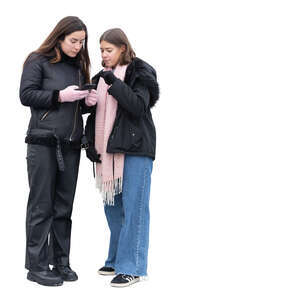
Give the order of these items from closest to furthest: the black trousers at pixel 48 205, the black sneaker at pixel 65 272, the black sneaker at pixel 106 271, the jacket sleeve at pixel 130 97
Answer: the jacket sleeve at pixel 130 97 < the black trousers at pixel 48 205 < the black sneaker at pixel 65 272 < the black sneaker at pixel 106 271

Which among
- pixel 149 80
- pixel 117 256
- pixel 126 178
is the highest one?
pixel 149 80

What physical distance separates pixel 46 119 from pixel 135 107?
1.95 feet

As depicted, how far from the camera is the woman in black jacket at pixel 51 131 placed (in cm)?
531

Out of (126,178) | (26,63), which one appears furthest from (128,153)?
(26,63)

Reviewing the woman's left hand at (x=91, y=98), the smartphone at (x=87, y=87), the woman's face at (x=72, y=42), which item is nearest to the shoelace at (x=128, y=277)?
the woman's left hand at (x=91, y=98)

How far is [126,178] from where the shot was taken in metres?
5.43

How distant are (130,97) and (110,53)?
37cm

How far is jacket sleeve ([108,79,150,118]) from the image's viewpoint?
524 cm

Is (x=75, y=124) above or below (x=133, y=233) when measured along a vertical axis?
above

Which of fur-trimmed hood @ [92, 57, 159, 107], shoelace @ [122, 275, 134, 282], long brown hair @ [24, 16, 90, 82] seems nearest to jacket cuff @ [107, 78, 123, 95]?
fur-trimmed hood @ [92, 57, 159, 107]

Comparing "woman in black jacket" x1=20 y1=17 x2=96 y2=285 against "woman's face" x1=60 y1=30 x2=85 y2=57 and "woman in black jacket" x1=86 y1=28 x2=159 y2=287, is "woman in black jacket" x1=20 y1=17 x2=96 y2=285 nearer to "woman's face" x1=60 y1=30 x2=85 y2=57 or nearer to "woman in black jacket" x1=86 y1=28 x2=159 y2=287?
"woman's face" x1=60 y1=30 x2=85 y2=57

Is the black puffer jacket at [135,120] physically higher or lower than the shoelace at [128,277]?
higher

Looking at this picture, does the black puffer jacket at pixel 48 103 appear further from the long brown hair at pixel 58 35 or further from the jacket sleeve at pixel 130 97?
the jacket sleeve at pixel 130 97

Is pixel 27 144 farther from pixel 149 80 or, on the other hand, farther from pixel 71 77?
pixel 149 80
